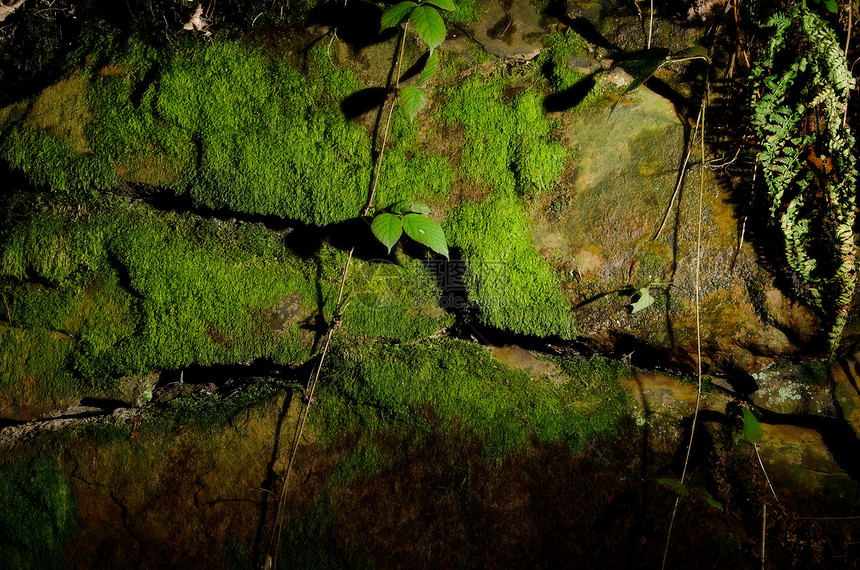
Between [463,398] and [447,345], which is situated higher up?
[447,345]

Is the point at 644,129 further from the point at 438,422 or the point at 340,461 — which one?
the point at 340,461

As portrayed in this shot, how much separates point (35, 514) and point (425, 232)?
2.54m

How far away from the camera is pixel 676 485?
231 centimetres

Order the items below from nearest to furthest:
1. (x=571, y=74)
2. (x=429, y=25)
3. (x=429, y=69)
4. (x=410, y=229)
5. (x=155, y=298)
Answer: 1. (x=429, y=25)
2. (x=410, y=229)
3. (x=429, y=69)
4. (x=571, y=74)
5. (x=155, y=298)

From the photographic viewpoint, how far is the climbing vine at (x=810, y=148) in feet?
7.41

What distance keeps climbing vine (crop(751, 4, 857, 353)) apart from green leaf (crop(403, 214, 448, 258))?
1611 millimetres

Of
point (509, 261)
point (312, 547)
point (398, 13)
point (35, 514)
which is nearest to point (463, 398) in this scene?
point (509, 261)

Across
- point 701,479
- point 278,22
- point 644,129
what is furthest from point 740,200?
point 278,22

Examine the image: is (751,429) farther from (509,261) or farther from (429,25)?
(429,25)

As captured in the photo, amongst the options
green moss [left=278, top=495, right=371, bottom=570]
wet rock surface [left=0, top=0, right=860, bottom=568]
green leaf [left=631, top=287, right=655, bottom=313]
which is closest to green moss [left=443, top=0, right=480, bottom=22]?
A: wet rock surface [left=0, top=0, right=860, bottom=568]

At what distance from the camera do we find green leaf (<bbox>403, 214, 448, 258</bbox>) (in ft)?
7.74

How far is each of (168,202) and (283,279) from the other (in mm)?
856

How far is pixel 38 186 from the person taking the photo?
2.77m

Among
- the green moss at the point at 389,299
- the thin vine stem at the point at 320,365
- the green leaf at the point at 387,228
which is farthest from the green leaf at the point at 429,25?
the green moss at the point at 389,299
